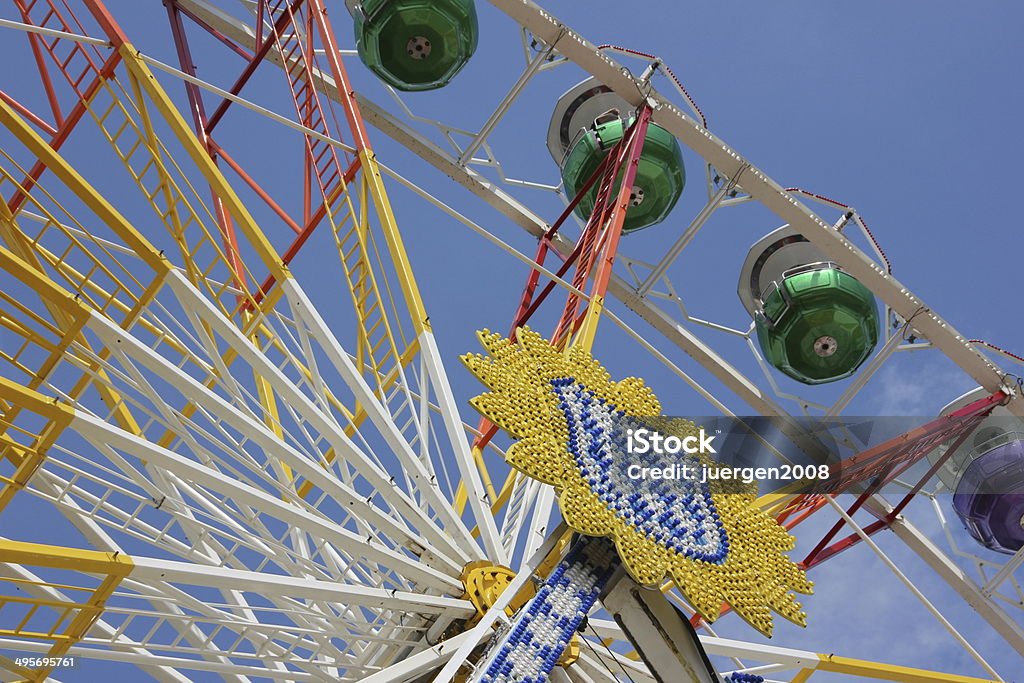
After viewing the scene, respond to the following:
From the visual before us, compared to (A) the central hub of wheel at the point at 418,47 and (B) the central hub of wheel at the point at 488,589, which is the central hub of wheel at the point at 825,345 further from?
(B) the central hub of wheel at the point at 488,589

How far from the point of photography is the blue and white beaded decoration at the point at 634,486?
9.91 m

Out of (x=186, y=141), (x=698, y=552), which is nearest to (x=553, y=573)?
(x=698, y=552)

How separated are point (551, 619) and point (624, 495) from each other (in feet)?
3.32

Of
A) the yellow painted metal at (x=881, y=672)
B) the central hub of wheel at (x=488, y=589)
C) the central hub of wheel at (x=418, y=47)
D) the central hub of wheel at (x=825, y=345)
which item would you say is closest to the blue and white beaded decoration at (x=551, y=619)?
the central hub of wheel at (x=488, y=589)

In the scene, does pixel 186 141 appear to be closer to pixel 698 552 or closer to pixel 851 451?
pixel 698 552

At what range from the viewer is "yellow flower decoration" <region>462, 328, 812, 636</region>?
9.68 m

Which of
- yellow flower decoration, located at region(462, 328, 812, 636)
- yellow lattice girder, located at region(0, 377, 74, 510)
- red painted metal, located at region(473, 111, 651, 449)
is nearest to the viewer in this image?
yellow lattice girder, located at region(0, 377, 74, 510)

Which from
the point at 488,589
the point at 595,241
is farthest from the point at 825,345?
the point at 488,589

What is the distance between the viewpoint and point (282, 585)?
8.63 m

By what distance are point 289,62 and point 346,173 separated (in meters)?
2.39

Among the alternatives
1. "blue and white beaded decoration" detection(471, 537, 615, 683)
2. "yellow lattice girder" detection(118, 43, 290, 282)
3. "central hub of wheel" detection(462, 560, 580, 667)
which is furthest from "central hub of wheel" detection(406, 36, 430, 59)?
"blue and white beaded decoration" detection(471, 537, 615, 683)

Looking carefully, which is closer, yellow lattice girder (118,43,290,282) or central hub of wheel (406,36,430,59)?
yellow lattice girder (118,43,290,282)

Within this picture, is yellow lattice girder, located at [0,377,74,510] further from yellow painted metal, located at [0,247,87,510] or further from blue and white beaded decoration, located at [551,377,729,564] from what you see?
blue and white beaded decoration, located at [551,377,729,564]

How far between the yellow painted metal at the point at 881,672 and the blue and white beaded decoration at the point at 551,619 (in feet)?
7.88
